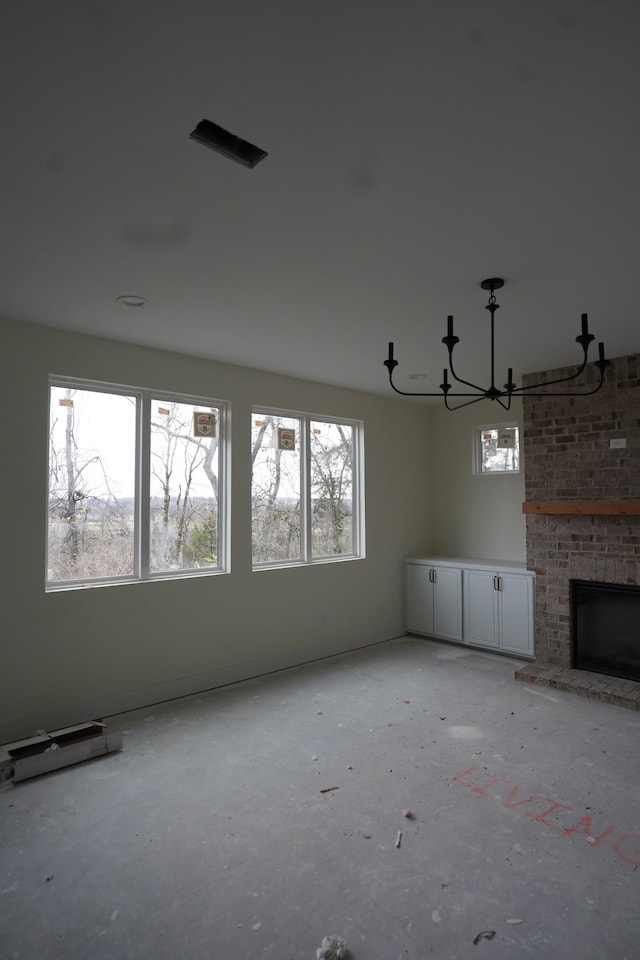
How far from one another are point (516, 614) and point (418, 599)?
3.91 feet

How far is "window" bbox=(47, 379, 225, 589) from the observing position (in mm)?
3979

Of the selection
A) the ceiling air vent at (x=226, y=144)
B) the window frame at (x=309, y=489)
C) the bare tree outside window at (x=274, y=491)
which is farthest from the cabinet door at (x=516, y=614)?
the ceiling air vent at (x=226, y=144)

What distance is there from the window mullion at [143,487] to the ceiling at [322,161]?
2.86 ft

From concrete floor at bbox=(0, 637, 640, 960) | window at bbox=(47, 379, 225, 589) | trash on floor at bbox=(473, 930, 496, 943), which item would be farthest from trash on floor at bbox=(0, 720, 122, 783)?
trash on floor at bbox=(473, 930, 496, 943)

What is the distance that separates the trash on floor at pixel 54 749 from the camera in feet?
10.4

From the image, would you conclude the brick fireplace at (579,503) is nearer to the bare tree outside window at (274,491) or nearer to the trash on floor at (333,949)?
the bare tree outside window at (274,491)

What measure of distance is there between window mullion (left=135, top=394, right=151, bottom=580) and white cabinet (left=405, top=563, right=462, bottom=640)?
3110 mm

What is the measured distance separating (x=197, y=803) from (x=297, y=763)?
0.66 m

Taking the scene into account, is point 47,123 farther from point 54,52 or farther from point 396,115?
point 396,115

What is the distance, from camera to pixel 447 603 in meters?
6.02

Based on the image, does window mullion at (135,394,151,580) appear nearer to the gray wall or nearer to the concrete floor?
the gray wall

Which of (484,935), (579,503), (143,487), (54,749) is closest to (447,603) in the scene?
(579,503)

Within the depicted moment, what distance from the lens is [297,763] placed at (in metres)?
3.35

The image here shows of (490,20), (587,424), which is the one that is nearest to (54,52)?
(490,20)
